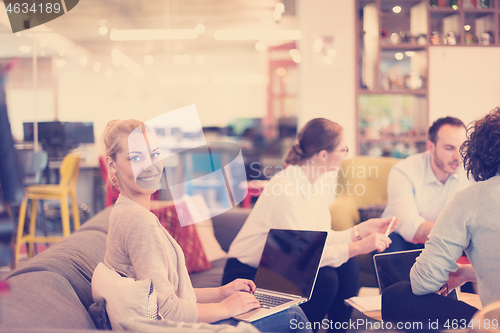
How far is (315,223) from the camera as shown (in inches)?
66.7

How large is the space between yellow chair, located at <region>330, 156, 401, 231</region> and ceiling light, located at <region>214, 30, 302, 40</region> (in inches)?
64.0

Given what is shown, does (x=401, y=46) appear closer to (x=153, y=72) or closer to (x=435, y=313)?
(x=435, y=313)

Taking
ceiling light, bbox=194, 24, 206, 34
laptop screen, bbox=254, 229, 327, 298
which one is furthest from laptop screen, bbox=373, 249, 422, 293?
ceiling light, bbox=194, 24, 206, 34

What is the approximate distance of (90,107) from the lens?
3.49 meters

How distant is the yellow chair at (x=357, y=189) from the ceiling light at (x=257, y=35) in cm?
163

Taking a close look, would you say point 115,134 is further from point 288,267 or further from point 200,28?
point 200,28

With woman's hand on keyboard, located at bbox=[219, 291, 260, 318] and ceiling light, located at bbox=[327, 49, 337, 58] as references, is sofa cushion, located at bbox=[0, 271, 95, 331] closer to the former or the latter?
woman's hand on keyboard, located at bbox=[219, 291, 260, 318]

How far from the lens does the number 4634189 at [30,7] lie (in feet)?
5.86

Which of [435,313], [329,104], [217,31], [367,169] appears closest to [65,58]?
[217,31]

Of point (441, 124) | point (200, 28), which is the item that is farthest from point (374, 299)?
point (200, 28)

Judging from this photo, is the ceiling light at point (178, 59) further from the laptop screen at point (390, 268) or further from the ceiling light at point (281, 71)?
the laptop screen at point (390, 268)

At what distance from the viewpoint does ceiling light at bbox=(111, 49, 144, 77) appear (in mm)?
4814

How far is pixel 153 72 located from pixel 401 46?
3.06m

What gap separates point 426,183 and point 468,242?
901 mm
